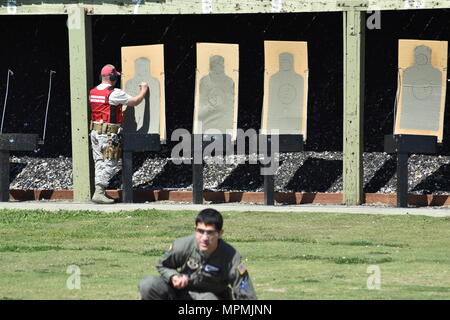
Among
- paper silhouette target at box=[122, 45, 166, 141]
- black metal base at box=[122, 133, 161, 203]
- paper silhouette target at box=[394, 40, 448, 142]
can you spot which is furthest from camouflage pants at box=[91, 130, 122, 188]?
paper silhouette target at box=[394, 40, 448, 142]

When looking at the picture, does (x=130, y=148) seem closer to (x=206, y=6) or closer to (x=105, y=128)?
(x=105, y=128)

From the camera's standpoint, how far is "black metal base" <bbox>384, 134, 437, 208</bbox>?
61.9 ft

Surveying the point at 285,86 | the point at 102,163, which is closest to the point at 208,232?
the point at 102,163

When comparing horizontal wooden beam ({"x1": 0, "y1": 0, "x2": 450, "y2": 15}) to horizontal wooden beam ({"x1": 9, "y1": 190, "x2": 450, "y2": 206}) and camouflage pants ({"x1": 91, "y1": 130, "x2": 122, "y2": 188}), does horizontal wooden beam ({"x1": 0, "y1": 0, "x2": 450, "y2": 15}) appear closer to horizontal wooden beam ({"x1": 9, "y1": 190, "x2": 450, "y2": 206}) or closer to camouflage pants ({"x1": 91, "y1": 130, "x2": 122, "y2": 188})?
camouflage pants ({"x1": 91, "y1": 130, "x2": 122, "y2": 188})

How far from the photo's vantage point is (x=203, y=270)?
9.50 metres

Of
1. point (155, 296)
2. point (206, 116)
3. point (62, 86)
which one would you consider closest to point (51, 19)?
point (62, 86)

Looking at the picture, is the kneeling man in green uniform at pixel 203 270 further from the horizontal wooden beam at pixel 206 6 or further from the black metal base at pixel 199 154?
the horizontal wooden beam at pixel 206 6

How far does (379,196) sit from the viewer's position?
19.5 meters

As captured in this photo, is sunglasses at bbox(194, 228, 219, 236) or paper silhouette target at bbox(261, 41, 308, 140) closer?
sunglasses at bbox(194, 228, 219, 236)

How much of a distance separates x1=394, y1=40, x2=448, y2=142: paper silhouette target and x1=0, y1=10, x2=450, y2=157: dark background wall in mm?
1739

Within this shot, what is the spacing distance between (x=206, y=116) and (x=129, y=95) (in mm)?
1354

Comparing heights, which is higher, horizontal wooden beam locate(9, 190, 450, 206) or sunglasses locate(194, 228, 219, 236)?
sunglasses locate(194, 228, 219, 236)

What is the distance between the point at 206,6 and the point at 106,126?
2.50 metres

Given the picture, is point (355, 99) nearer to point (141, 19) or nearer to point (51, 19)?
point (141, 19)
